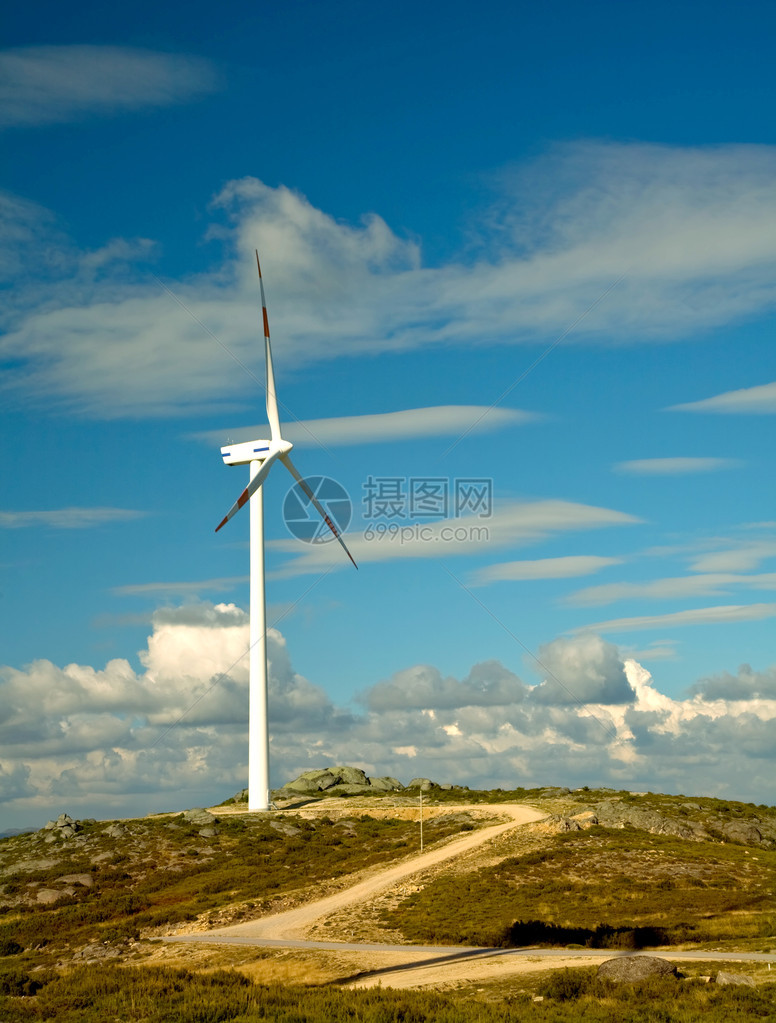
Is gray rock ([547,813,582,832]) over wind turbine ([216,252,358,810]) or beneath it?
beneath

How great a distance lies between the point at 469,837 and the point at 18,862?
141 ft

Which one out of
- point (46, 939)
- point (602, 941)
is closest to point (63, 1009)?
point (46, 939)

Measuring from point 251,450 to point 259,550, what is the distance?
1063 cm

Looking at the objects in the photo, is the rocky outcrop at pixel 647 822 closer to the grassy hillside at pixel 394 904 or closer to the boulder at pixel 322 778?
the grassy hillside at pixel 394 904

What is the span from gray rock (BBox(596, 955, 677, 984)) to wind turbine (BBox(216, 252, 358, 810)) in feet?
180

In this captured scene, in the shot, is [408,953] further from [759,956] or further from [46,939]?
[46,939]

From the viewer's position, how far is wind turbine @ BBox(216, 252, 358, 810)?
306 feet

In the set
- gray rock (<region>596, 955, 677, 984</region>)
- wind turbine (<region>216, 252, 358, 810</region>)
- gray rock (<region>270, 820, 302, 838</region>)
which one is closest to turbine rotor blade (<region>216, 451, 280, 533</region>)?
wind turbine (<region>216, 252, 358, 810</region>)

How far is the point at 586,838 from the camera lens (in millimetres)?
80250

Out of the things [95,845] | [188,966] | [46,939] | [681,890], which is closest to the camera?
[188,966]

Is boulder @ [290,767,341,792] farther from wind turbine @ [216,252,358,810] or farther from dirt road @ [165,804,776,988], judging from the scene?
dirt road @ [165,804,776,988]

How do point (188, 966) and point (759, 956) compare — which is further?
point (188, 966)

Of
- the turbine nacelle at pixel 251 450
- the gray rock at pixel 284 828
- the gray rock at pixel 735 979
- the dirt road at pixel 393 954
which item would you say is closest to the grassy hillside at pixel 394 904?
the gray rock at pixel 284 828

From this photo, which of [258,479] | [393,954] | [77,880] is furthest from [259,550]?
[393,954]
